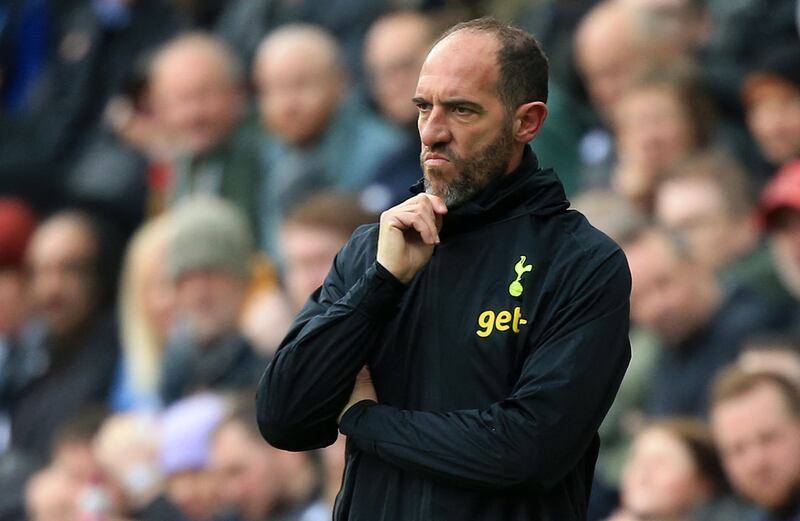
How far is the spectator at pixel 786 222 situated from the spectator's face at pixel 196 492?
3.13 m

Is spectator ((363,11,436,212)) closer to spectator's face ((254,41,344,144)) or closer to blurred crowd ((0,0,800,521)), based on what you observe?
blurred crowd ((0,0,800,521))

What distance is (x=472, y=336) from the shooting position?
2.93 meters

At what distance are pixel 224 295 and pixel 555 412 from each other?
17.2ft

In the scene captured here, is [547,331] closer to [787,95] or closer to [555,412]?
[555,412]

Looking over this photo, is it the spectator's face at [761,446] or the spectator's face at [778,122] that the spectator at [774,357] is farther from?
the spectator's face at [778,122]

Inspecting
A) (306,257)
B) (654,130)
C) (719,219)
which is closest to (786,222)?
(719,219)

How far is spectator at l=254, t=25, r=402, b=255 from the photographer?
7.44 metres

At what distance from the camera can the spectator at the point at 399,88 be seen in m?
7.03

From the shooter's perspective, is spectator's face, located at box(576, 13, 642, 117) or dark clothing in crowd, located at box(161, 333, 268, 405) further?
dark clothing in crowd, located at box(161, 333, 268, 405)

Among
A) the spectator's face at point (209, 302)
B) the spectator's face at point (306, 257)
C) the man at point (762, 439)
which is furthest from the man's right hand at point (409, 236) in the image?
the spectator's face at point (209, 302)

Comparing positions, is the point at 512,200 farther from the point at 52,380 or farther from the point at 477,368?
the point at 52,380

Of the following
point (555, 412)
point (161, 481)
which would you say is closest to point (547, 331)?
point (555, 412)

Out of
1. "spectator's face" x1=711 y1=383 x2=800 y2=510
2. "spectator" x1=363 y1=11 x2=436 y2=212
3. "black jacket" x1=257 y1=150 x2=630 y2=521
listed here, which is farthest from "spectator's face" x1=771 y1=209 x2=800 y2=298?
"black jacket" x1=257 y1=150 x2=630 y2=521

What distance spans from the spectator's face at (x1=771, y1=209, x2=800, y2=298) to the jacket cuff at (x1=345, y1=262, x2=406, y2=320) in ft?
10.1
